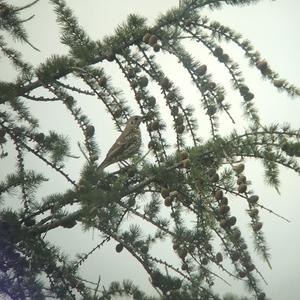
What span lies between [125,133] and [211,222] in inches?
39.4

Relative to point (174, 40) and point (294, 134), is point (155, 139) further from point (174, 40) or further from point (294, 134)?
point (294, 134)

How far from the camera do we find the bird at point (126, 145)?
2547mm

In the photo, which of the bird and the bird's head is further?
the bird

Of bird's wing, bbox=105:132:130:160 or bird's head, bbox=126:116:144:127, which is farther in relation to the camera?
bird's wing, bbox=105:132:130:160

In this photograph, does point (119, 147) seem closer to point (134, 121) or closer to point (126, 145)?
point (126, 145)

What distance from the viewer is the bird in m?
2.55

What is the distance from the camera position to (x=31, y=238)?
7.72ft

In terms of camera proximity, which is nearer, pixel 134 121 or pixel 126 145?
pixel 134 121

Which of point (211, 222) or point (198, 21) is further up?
point (198, 21)

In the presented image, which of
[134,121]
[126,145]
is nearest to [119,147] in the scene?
[126,145]

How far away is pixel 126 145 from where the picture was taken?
2721 mm

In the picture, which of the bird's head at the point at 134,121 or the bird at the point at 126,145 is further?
the bird at the point at 126,145

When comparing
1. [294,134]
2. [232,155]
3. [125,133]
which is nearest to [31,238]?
[125,133]

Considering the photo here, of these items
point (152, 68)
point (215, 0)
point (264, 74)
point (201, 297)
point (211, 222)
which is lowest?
point (201, 297)
